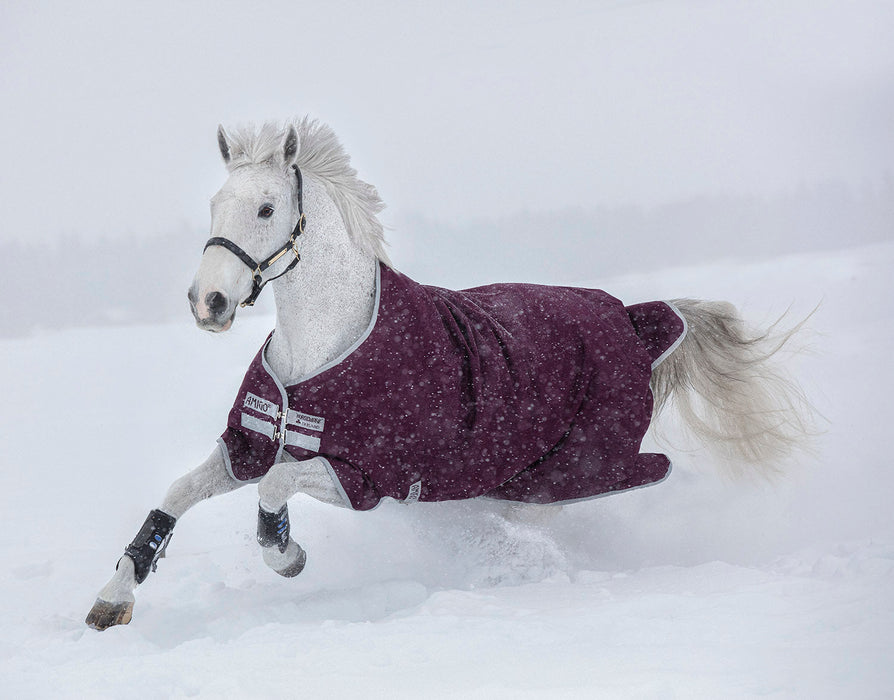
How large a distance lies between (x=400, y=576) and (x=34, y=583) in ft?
4.48

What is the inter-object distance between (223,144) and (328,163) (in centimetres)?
36

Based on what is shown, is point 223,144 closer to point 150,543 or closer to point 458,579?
point 150,543

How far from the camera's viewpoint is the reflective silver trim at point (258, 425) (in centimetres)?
264

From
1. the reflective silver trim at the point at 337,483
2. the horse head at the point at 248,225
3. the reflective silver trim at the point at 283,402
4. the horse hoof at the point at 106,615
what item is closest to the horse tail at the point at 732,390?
the reflective silver trim at the point at 337,483

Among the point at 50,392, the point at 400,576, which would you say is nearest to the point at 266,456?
the point at 400,576

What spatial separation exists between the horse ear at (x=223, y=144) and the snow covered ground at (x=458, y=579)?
1517 mm

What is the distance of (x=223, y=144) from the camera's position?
2.68 metres

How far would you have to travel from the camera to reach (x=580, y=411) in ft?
10.7

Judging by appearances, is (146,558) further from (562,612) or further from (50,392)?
(50,392)

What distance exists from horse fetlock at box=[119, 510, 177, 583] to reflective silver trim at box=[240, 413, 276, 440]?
38cm

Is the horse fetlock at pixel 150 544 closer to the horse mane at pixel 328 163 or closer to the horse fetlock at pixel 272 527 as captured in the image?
the horse fetlock at pixel 272 527

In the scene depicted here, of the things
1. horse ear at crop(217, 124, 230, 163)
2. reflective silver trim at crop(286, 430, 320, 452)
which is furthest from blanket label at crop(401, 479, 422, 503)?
horse ear at crop(217, 124, 230, 163)

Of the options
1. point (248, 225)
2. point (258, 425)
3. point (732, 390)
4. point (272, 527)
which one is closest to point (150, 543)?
point (272, 527)

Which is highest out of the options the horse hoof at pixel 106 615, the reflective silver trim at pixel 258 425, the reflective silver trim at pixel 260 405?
the reflective silver trim at pixel 260 405
